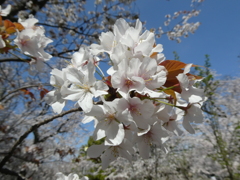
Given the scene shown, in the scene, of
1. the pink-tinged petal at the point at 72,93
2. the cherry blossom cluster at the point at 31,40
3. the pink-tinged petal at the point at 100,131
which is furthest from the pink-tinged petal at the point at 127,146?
the cherry blossom cluster at the point at 31,40

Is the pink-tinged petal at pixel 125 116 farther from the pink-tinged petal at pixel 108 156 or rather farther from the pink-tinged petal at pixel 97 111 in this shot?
the pink-tinged petal at pixel 108 156

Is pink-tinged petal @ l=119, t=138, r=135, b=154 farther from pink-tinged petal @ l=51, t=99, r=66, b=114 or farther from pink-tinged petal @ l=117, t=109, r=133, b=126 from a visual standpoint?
pink-tinged petal @ l=51, t=99, r=66, b=114

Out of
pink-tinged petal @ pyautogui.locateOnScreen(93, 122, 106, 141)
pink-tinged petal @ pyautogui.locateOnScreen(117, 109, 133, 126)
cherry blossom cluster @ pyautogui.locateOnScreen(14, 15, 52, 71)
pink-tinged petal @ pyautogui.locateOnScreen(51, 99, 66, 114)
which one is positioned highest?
cherry blossom cluster @ pyautogui.locateOnScreen(14, 15, 52, 71)

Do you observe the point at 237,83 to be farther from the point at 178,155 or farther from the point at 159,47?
the point at 159,47

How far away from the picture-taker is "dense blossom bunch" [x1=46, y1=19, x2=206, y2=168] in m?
0.51

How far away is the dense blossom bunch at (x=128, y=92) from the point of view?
20.2 inches

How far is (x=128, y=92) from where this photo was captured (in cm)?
50

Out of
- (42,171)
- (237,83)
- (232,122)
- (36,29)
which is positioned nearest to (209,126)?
(232,122)

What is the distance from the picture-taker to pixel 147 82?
1.82ft

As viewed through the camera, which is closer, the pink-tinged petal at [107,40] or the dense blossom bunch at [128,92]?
the dense blossom bunch at [128,92]

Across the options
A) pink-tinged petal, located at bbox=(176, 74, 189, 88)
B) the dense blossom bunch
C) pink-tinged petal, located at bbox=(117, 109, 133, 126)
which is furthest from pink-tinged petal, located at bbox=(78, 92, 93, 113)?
pink-tinged petal, located at bbox=(176, 74, 189, 88)

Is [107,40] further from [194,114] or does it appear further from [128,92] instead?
[194,114]

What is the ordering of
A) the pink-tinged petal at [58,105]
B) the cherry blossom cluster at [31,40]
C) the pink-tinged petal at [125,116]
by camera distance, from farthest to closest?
1. the cherry blossom cluster at [31,40]
2. the pink-tinged petal at [58,105]
3. the pink-tinged petal at [125,116]

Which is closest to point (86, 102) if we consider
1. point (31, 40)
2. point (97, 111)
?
point (97, 111)
